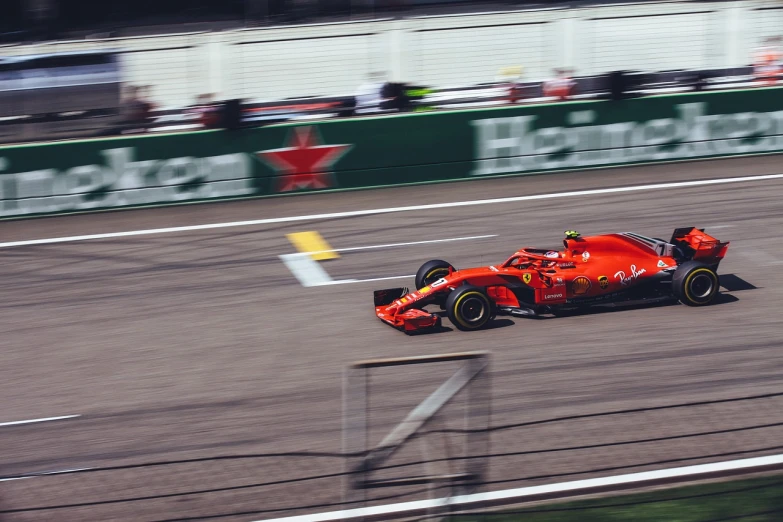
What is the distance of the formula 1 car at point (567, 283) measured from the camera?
38.4ft

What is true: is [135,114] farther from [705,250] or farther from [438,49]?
[705,250]

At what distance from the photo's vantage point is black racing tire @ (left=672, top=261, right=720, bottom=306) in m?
12.1

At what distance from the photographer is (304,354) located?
37.7ft

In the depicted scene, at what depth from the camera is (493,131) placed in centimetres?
1919

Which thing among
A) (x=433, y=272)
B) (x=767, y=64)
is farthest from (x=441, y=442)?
(x=767, y=64)

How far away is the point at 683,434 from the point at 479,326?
10.9 feet

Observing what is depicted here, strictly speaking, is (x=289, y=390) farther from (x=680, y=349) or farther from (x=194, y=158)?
(x=194, y=158)

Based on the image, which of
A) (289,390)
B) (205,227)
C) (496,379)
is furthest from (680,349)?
(205,227)

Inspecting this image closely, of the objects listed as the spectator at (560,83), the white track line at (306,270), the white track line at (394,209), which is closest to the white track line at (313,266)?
the white track line at (306,270)

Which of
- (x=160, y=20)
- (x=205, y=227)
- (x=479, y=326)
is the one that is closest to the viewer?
(x=479, y=326)

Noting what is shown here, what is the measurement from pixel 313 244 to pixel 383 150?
12.2 feet

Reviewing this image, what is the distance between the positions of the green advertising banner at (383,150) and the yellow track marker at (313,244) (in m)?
2.54

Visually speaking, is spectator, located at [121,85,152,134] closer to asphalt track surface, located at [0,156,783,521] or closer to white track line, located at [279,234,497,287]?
asphalt track surface, located at [0,156,783,521]

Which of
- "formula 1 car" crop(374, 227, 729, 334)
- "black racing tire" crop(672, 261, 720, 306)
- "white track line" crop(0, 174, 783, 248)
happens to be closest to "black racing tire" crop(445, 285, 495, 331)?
"formula 1 car" crop(374, 227, 729, 334)
